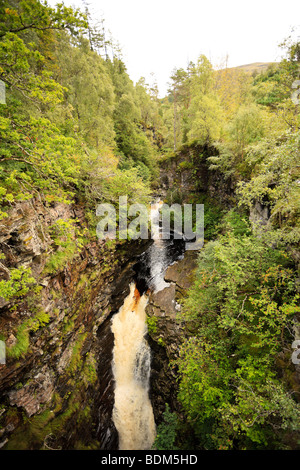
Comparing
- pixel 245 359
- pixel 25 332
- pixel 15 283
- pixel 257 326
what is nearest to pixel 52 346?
pixel 25 332

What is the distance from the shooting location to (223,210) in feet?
50.8

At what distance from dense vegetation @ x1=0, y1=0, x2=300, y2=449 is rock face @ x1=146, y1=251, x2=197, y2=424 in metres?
0.83

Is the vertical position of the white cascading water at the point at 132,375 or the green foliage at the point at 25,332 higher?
the green foliage at the point at 25,332

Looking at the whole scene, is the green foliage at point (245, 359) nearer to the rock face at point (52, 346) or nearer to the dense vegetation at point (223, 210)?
the dense vegetation at point (223, 210)

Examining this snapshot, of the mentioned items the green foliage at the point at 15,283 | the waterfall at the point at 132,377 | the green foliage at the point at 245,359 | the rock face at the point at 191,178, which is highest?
the rock face at the point at 191,178

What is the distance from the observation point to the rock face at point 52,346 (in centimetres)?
546

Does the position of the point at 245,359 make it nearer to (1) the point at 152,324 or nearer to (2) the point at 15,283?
(1) the point at 152,324

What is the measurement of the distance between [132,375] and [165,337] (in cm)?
272

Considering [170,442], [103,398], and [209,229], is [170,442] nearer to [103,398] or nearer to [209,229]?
[103,398]

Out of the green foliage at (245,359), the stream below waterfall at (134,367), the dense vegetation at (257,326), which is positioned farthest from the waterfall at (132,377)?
the green foliage at (245,359)

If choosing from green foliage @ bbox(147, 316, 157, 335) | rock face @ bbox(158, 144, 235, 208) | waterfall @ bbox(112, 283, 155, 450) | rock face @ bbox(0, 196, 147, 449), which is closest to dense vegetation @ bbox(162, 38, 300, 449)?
green foliage @ bbox(147, 316, 157, 335)

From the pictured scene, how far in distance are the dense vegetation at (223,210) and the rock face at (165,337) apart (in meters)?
0.83

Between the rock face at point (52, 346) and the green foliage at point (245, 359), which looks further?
the rock face at point (52, 346)
